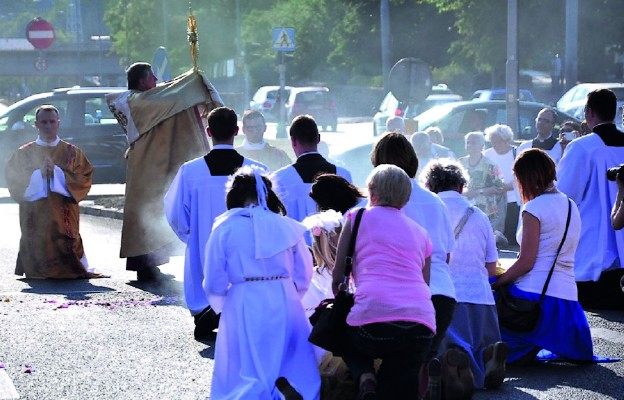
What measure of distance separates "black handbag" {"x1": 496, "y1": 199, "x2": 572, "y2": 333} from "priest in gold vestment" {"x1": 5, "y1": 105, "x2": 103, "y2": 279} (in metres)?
5.62

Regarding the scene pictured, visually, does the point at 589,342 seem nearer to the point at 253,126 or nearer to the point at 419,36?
the point at 253,126

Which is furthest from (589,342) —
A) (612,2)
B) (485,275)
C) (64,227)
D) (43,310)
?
(612,2)

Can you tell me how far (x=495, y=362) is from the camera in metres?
7.83

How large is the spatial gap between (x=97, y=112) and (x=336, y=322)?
17.1 metres

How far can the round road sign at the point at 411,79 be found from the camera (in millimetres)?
20281

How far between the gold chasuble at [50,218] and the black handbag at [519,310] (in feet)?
18.4

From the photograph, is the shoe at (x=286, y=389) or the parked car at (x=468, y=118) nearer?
the shoe at (x=286, y=389)

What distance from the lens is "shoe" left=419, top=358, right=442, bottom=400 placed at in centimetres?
691

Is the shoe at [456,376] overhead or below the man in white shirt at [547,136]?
below

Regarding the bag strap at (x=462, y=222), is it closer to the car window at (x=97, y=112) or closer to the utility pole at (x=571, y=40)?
the car window at (x=97, y=112)

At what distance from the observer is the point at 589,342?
8.69 meters

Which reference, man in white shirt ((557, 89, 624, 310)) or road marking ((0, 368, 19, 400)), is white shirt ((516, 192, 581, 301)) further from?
road marking ((0, 368, 19, 400))

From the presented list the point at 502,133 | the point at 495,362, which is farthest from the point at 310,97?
the point at 495,362

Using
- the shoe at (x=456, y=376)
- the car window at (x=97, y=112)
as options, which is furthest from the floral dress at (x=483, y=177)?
the car window at (x=97, y=112)
